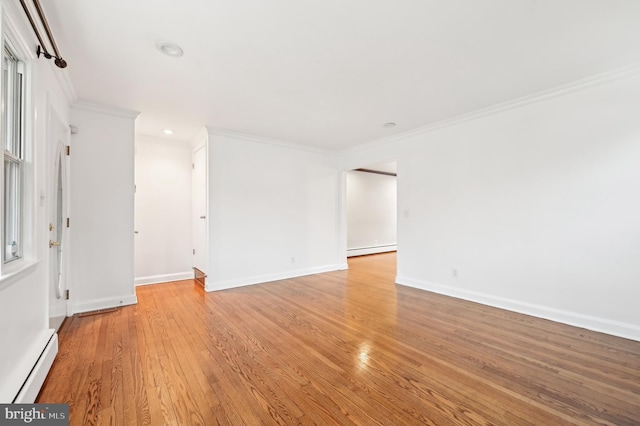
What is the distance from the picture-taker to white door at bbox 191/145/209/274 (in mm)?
4417

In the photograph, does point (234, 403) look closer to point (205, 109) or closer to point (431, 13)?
point (431, 13)

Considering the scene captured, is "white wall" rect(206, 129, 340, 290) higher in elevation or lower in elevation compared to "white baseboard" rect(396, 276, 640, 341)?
higher

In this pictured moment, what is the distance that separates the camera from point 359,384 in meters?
1.89

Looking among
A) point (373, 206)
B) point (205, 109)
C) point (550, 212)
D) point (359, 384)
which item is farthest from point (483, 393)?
point (373, 206)

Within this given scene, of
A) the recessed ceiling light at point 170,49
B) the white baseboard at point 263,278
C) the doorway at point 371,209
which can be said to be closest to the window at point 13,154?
the recessed ceiling light at point 170,49

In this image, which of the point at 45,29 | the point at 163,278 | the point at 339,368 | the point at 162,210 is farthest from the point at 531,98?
the point at 163,278

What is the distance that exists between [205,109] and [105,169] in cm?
148

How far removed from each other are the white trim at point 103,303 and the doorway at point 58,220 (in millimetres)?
165

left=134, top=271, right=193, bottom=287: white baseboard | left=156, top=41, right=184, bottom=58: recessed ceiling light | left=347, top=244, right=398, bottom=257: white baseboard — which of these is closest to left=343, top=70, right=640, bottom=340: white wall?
left=347, top=244, right=398, bottom=257: white baseboard

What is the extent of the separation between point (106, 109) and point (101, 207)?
49.0 inches

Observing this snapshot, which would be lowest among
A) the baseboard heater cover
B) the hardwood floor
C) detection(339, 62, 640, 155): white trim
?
the baseboard heater cover

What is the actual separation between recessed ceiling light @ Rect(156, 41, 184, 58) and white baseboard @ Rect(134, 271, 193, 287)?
373cm

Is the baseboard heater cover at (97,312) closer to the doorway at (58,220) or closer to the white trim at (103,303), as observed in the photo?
the white trim at (103,303)

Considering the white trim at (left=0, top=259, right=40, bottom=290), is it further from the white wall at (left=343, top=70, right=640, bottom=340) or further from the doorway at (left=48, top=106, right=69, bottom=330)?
the white wall at (left=343, top=70, right=640, bottom=340)
